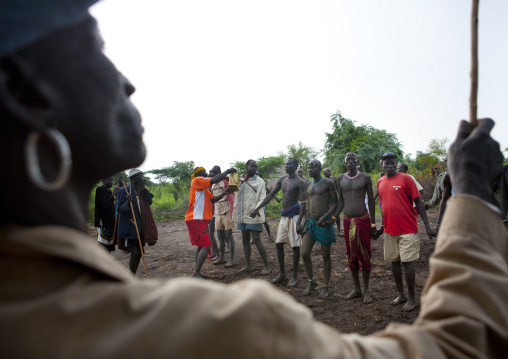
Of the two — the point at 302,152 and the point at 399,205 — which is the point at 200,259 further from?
the point at 302,152

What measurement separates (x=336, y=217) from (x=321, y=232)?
22.7 inches

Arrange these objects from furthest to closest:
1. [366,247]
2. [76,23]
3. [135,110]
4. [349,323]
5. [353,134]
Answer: [353,134], [366,247], [349,323], [135,110], [76,23]

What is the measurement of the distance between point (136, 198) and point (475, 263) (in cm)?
574

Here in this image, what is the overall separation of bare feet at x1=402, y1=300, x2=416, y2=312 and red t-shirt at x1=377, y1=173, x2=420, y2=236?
0.92 meters

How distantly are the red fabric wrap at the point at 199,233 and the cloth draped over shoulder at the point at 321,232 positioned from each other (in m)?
1.92

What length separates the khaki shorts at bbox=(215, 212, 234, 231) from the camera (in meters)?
8.08

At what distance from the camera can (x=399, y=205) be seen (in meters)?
5.02

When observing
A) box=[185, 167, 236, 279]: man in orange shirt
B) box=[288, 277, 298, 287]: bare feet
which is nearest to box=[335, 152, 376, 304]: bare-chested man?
box=[288, 277, 298, 287]: bare feet

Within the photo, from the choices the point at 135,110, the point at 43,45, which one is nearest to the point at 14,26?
the point at 43,45

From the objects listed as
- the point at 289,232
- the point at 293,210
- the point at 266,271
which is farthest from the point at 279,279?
the point at 293,210

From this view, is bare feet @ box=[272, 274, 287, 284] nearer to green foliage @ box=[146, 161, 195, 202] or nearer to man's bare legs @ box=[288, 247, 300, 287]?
man's bare legs @ box=[288, 247, 300, 287]

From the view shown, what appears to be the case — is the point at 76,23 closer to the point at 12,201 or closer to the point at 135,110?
the point at 135,110

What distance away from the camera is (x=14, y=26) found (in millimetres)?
546

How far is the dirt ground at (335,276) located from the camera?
455 cm
